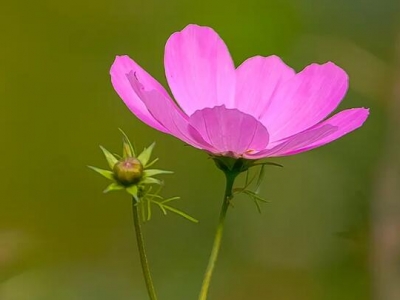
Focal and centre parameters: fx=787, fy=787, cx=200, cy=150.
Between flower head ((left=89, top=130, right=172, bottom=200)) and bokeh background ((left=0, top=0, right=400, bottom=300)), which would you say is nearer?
flower head ((left=89, top=130, right=172, bottom=200))

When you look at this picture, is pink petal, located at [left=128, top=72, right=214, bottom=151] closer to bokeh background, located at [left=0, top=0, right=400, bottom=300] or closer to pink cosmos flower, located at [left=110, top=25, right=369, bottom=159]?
pink cosmos flower, located at [left=110, top=25, right=369, bottom=159]

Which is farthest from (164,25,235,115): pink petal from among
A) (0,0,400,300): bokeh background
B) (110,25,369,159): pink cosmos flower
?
(0,0,400,300): bokeh background

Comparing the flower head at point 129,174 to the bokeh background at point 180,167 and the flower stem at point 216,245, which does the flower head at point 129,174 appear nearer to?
the flower stem at point 216,245

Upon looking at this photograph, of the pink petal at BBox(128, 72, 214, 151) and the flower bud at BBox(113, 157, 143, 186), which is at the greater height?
the pink petal at BBox(128, 72, 214, 151)

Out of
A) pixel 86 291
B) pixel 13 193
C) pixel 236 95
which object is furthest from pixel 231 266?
pixel 236 95

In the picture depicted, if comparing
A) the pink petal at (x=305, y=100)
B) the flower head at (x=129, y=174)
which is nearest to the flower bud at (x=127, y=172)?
the flower head at (x=129, y=174)

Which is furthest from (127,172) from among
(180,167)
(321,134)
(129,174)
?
(180,167)
